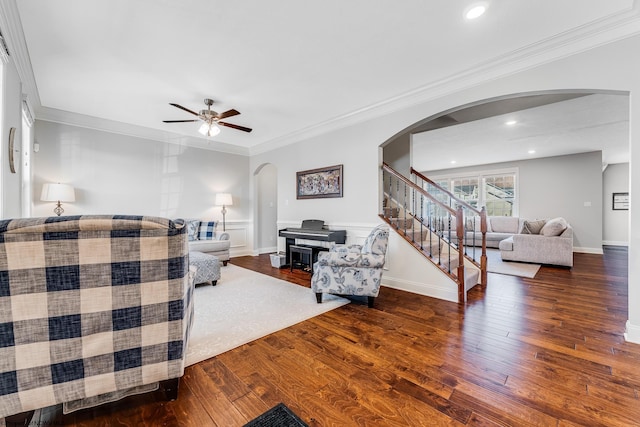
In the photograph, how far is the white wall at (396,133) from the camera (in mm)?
2082

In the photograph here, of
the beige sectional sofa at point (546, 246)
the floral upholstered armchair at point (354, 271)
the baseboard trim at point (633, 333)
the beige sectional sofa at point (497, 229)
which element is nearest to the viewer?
the baseboard trim at point (633, 333)

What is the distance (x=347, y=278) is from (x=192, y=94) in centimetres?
302

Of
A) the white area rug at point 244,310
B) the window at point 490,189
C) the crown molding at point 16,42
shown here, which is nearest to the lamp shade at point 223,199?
the white area rug at point 244,310

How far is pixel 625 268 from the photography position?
4723mm

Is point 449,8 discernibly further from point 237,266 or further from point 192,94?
point 237,266

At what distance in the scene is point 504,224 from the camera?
7254 mm

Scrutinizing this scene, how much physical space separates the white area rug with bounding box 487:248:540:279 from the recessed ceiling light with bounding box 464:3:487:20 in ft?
12.8

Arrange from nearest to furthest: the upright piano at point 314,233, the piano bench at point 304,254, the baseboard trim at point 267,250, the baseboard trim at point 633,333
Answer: the baseboard trim at point 633,333, the upright piano at point 314,233, the piano bench at point 304,254, the baseboard trim at point 267,250

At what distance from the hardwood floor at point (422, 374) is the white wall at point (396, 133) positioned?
64 cm

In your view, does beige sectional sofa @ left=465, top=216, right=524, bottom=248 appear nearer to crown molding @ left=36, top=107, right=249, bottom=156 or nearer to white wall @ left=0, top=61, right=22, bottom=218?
crown molding @ left=36, top=107, right=249, bottom=156

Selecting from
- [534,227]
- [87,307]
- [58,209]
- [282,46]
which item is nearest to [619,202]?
[534,227]

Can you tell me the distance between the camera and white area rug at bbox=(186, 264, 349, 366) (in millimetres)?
2131

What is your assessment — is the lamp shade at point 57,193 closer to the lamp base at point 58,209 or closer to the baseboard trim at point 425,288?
the lamp base at point 58,209

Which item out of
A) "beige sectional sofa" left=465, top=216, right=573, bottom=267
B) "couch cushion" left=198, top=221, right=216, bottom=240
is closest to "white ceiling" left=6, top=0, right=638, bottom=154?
"couch cushion" left=198, top=221, right=216, bottom=240
